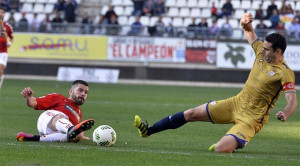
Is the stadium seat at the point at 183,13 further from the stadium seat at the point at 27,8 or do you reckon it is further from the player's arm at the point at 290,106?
the player's arm at the point at 290,106

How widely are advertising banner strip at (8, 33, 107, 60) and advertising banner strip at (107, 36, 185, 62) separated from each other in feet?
1.77

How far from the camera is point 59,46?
92.2 feet

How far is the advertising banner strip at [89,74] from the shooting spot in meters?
27.6

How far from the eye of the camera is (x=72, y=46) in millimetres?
28094

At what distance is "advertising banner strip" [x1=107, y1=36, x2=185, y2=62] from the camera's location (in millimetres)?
27594

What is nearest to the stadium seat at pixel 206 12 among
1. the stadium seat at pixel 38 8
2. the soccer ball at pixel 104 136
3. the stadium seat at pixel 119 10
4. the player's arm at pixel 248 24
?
the stadium seat at pixel 119 10

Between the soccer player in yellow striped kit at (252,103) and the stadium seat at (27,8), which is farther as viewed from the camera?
the stadium seat at (27,8)

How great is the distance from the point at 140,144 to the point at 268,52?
2.38m

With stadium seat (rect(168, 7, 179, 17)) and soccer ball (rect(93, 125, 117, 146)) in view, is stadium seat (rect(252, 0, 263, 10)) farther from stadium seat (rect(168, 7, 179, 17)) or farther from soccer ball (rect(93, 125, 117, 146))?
soccer ball (rect(93, 125, 117, 146))

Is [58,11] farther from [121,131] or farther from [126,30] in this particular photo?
[121,131]

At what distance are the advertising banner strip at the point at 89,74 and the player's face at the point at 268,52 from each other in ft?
62.2

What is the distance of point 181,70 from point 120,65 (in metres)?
2.66

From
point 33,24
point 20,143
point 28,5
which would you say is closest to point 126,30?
point 33,24

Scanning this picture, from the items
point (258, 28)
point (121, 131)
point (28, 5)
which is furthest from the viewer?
point (28, 5)
